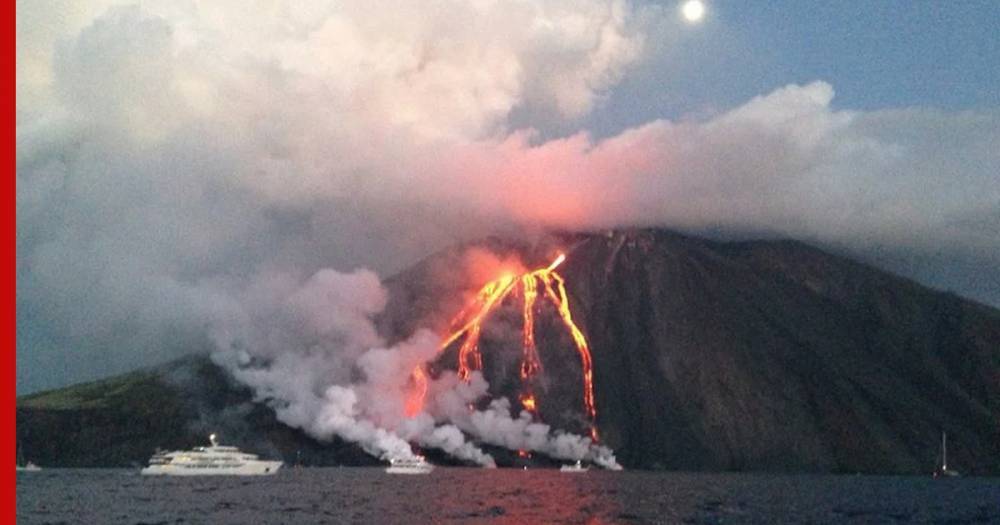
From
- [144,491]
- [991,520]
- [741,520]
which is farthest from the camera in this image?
[144,491]

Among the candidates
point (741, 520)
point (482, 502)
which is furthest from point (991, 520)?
point (482, 502)

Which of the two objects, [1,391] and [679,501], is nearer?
[1,391]

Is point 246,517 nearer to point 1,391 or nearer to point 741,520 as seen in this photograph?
point 741,520

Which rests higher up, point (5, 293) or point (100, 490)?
point (5, 293)

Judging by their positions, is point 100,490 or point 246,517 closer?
point 246,517

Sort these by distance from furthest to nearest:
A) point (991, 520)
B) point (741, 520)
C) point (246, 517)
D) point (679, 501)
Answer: point (679, 501) < point (991, 520) < point (741, 520) < point (246, 517)

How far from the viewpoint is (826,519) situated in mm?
117625

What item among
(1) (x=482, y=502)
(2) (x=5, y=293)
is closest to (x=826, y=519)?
(1) (x=482, y=502)

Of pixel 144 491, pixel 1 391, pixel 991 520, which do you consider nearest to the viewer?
pixel 1 391

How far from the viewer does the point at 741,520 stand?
112 m

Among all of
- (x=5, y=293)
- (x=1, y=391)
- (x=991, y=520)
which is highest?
(x=5, y=293)

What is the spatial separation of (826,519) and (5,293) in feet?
387

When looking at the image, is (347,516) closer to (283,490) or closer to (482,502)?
(482,502)

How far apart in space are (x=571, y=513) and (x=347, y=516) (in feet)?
80.7
